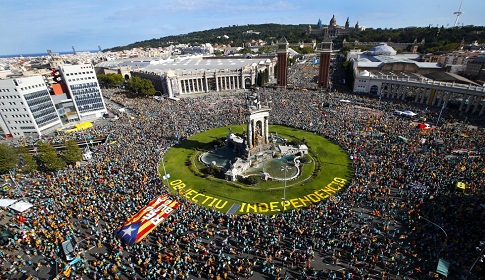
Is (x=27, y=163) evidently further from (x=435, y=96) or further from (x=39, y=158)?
(x=435, y=96)

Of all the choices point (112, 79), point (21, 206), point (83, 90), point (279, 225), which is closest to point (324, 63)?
point (279, 225)

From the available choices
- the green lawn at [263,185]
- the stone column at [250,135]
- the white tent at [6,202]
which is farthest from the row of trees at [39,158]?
the stone column at [250,135]

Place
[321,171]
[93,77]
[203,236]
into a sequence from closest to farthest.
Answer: [203,236]
[321,171]
[93,77]

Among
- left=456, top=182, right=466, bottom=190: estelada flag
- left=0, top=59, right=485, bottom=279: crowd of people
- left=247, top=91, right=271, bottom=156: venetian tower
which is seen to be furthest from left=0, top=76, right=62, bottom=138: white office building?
left=456, top=182, right=466, bottom=190: estelada flag

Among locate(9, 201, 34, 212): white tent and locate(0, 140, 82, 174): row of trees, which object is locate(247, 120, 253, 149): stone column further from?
locate(9, 201, 34, 212): white tent

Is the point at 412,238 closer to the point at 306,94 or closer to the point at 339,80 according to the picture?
the point at 306,94

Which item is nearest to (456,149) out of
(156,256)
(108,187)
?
(156,256)
